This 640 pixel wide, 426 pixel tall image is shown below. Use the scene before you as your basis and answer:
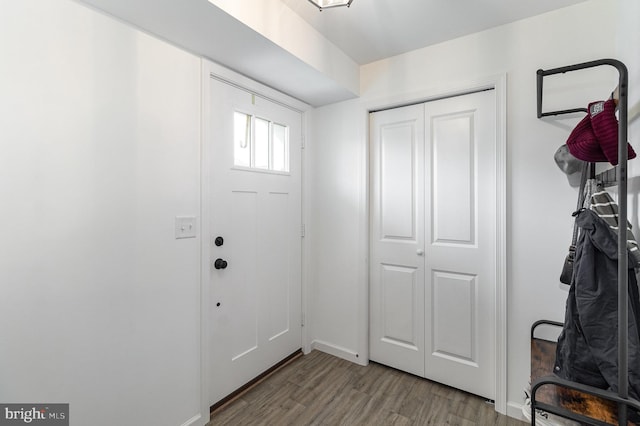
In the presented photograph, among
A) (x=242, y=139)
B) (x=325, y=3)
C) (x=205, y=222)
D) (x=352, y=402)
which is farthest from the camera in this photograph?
(x=242, y=139)

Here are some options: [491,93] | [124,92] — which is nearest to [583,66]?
[491,93]

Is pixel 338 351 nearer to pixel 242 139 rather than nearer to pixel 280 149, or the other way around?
pixel 280 149

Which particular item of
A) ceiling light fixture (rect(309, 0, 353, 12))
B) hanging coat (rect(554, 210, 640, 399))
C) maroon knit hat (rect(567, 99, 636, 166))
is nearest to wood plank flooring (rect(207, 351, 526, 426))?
hanging coat (rect(554, 210, 640, 399))

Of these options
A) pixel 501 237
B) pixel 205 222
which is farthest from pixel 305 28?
pixel 501 237

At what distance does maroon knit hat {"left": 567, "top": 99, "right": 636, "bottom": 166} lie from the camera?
1.06 meters

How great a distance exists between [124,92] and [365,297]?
2100 millimetres

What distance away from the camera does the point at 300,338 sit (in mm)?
2604

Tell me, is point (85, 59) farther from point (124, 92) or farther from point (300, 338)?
point (300, 338)

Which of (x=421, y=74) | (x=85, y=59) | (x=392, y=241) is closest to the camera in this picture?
(x=85, y=59)

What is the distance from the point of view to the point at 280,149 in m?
2.42

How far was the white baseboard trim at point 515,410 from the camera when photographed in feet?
5.89

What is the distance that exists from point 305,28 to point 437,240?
66.6 inches

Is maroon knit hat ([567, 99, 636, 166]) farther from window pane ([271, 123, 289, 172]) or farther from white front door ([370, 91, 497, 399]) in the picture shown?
window pane ([271, 123, 289, 172])

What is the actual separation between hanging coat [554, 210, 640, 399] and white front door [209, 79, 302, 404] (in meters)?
1.78
